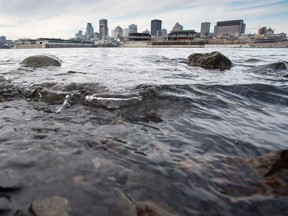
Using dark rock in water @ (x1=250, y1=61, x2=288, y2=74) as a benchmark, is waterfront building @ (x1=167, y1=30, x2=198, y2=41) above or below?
above

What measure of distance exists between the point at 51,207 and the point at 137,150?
147 centimetres

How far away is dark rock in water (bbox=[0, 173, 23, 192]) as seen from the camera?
93.0 inches

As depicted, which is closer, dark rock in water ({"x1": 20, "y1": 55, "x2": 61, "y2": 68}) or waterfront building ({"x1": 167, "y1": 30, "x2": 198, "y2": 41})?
dark rock in water ({"x1": 20, "y1": 55, "x2": 61, "y2": 68})

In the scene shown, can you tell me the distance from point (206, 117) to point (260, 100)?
2610mm

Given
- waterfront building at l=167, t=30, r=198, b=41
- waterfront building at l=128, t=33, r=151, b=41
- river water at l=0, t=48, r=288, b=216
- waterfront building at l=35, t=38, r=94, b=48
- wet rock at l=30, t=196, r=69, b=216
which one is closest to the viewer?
wet rock at l=30, t=196, r=69, b=216

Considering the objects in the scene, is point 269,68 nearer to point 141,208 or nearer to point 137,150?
point 137,150

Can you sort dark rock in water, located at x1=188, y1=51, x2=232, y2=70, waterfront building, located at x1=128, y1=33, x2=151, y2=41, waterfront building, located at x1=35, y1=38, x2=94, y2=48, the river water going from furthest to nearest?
waterfront building, located at x1=128, y1=33, x2=151, y2=41
waterfront building, located at x1=35, y1=38, x2=94, y2=48
dark rock in water, located at x1=188, y1=51, x2=232, y2=70
the river water

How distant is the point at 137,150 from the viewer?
11.0 ft

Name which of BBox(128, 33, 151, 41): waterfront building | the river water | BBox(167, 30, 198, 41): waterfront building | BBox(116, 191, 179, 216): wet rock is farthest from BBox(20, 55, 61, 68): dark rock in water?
BBox(128, 33, 151, 41): waterfront building

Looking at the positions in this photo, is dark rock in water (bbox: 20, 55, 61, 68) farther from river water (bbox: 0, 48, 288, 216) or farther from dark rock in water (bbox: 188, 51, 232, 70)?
dark rock in water (bbox: 188, 51, 232, 70)

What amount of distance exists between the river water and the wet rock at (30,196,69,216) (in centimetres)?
5

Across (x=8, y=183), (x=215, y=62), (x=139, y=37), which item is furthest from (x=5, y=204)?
(x=139, y=37)

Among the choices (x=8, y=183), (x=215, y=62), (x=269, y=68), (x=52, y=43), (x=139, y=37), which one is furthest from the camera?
(x=139, y=37)

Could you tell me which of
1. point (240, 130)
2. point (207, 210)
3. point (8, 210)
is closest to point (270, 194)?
point (207, 210)
